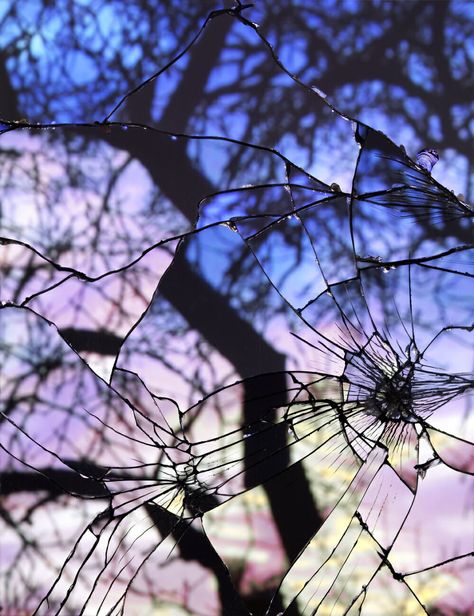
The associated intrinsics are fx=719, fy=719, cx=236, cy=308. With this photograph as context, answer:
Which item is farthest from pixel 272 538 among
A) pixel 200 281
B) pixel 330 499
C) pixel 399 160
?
pixel 399 160

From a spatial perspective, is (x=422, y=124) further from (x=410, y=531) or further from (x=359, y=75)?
(x=410, y=531)

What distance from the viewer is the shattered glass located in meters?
0.74

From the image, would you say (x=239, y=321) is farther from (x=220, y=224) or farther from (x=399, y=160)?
(x=399, y=160)

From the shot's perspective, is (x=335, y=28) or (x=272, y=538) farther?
(x=335, y=28)

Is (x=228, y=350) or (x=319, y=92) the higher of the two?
(x=319, y=92)

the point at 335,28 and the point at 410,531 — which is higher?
the point at 335,28

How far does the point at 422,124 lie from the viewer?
2.71 ft

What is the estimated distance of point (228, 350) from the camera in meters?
0.80

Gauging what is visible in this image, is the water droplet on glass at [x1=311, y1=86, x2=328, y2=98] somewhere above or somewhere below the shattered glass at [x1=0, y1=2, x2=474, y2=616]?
above

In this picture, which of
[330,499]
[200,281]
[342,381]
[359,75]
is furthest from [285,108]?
[330,499]

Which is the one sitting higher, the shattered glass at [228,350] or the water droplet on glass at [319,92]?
the water droplet on glass at [319,92]

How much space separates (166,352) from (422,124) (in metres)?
0.39

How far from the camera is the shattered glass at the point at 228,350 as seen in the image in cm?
74

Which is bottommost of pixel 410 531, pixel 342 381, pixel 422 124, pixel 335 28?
pixel 410 531
